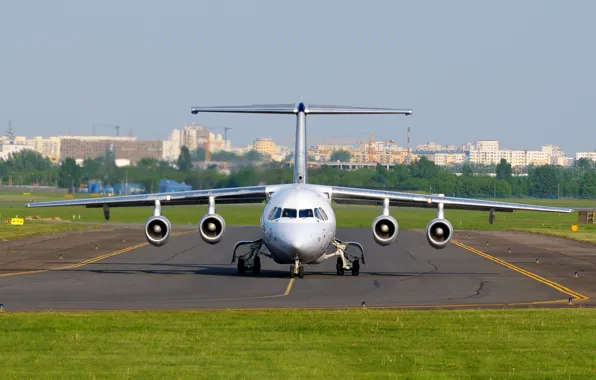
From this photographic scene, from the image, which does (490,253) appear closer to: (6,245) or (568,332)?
(6,245)

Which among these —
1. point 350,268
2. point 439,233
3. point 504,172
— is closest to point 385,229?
point 439,233

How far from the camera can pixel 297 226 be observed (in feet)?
106

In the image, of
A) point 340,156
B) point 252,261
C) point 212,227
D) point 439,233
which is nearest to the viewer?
point 439,233

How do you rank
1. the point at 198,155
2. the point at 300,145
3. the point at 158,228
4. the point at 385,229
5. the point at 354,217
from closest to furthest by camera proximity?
the point at 385,229 < the point at 158,228 < the point at 300,145 < the point at 198,155 < the point at 354,217

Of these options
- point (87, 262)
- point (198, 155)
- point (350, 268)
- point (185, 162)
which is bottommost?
point (87, 262)

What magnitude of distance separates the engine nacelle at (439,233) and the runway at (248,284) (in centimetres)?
123

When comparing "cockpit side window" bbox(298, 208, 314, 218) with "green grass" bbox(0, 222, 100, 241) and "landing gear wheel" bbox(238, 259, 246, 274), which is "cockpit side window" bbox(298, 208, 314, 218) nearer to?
"landing gear wheel" bbox(238, 259, 246, 274)

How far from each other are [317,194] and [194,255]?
14304 millimetres

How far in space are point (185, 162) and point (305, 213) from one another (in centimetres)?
3643

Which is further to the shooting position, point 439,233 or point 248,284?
point 439,233

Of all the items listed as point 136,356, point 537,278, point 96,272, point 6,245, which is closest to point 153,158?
point 6,245

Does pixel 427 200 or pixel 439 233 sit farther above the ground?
pixel 427 200

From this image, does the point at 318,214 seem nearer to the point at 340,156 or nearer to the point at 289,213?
the point at 289,213

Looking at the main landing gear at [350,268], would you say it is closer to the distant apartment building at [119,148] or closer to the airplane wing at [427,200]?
the airplane wing at [427,200]
